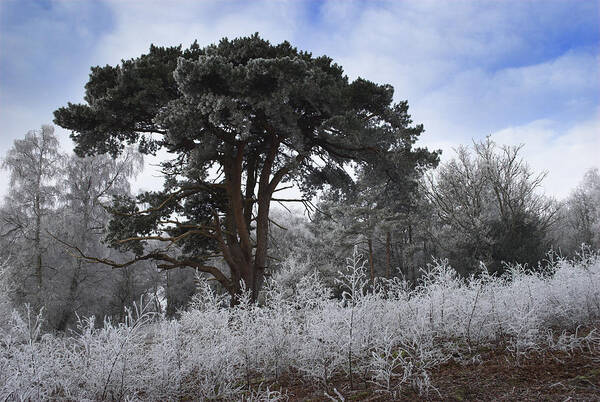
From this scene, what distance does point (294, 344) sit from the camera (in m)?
3.95

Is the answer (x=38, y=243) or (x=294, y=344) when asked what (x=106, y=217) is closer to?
(x=38, y=243)

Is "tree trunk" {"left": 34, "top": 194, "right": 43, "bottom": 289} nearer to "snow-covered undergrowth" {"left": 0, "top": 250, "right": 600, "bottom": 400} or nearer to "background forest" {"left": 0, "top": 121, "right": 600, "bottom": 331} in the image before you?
"background forest" {"left": 0, "top": 121, "right": 600, "bottom": 331}

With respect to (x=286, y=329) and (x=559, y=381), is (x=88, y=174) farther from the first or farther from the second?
(x=559, y=381)

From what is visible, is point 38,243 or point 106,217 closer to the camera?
point 38,243

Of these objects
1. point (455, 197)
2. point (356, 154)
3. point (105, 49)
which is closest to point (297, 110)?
point (356, 154)

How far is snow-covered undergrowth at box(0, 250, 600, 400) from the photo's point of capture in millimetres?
2939

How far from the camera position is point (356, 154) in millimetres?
9492

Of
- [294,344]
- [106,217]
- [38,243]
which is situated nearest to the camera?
[294,344]

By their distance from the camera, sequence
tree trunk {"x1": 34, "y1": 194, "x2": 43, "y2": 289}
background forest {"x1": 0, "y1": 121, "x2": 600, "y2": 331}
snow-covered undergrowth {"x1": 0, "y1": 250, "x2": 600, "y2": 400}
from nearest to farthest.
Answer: snow-covered undergrowth {"x1": 0, "y1": 250, "x2": 600, "y2": 400} < tree trunk {"x1": 34, "y1": 194, "x2": 43, "y2": 289} < background forest {"x1": 0, "y1": 121, "x2": 600, "y2": 331}

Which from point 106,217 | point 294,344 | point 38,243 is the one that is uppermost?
point 106,217

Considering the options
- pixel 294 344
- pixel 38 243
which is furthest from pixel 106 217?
pixel 294 344

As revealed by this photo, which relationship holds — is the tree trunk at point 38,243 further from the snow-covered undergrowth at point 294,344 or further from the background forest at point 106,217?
the snow-covered undergrowth at point 294,344

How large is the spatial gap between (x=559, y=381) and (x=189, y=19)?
780 cm

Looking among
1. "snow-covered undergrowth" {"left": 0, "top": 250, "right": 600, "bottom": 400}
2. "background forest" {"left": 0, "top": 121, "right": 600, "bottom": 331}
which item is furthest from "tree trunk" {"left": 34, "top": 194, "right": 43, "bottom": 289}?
"snow-covered undergrowth" {"left": 0, "top": 250, "right": 600, "bottom": 400}
